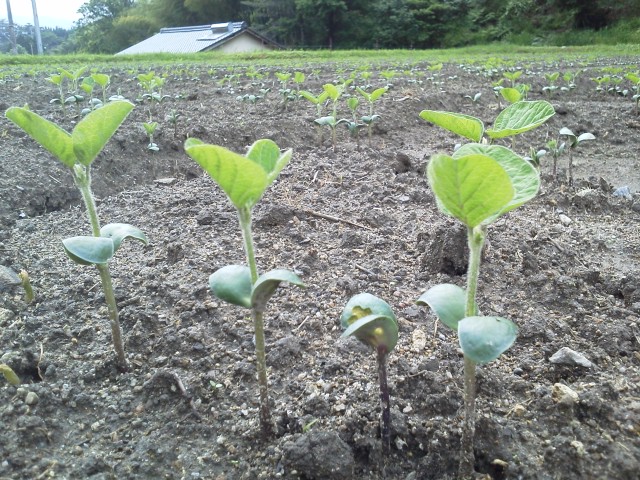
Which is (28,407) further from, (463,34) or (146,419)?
(463,34)

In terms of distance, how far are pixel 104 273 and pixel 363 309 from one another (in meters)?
0.73

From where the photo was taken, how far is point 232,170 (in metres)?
0.90

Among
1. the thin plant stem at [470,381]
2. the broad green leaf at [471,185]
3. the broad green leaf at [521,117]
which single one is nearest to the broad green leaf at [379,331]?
the thin plant stem at [470,381]

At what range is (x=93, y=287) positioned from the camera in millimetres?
1912

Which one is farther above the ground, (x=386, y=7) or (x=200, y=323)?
(x=386, y=7)

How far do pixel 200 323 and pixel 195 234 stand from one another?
0.75 m

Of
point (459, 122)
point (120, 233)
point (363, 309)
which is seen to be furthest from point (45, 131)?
point (459, 122)

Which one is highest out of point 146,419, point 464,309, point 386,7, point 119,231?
point 386,7

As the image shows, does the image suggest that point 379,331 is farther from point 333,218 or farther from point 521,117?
point 333,218

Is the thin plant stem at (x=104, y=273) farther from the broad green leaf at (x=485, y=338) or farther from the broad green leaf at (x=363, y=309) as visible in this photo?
the broad green leaf at (x=485, y=338)

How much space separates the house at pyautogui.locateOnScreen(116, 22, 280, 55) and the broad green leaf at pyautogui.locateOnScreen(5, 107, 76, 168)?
28.8m

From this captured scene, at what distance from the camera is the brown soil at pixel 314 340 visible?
1168 mm

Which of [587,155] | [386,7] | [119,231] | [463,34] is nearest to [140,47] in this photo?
[386,7]

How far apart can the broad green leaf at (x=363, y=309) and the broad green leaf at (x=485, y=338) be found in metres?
0.18
